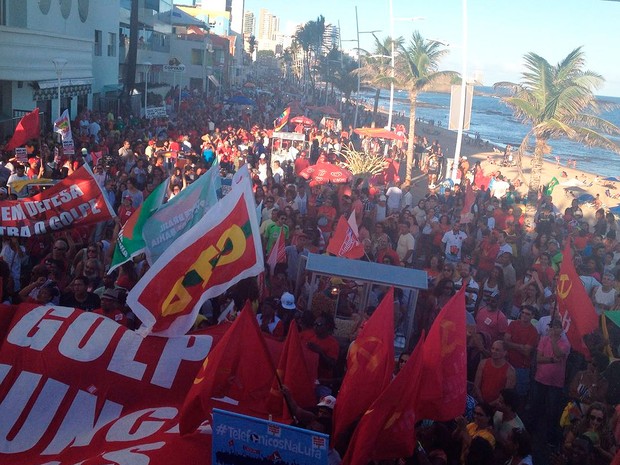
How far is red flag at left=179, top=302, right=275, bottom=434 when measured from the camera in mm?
4816

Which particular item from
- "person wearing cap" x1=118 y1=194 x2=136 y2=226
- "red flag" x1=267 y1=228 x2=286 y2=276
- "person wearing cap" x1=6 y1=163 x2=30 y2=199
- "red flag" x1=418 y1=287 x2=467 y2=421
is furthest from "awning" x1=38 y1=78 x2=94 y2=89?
"red flag" x1=418 y1=287 x2=467 y2=421

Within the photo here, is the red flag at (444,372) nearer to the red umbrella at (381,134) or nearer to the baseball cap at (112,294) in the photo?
the baseball cap at (112,294)

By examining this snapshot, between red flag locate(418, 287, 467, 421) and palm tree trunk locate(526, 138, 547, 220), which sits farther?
palm tree trunk locate(526, 138, 547, 220)

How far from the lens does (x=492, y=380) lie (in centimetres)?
622

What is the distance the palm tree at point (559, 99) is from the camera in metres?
17.6

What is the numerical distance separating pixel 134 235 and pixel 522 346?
4167 mm

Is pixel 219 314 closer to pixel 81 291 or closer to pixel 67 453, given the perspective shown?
pixel 81 291

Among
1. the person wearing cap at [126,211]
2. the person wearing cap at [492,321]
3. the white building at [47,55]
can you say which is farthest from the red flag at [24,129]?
the person wearing cap at [492,321]

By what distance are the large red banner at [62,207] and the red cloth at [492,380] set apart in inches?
188

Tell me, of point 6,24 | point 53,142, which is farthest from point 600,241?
point 6,24

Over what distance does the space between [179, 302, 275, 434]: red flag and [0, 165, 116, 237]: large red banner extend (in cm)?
413

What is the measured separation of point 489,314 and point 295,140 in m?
16.5

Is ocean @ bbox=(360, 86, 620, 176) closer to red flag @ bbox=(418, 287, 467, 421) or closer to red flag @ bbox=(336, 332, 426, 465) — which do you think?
red flag @ bbox=(418, 287, 467, 421)

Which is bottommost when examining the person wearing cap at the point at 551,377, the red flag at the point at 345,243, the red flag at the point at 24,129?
the person wearing cap at the point at 551,377
